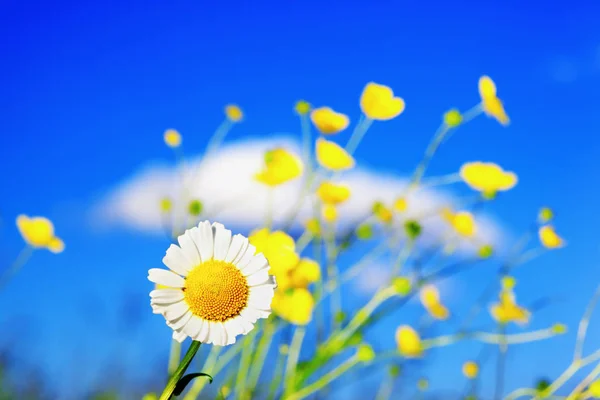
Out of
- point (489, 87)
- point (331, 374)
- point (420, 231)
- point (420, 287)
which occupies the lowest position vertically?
point (331, 374)

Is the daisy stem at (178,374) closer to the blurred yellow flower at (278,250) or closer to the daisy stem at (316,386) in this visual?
the blurred yellow flower at (278,250)

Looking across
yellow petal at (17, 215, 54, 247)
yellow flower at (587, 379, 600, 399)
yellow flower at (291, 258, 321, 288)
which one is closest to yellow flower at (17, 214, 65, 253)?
yellow petal at (17, 215, 54, 247)

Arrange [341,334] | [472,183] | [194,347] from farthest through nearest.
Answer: [472,183] → [341,334] → [194,347]

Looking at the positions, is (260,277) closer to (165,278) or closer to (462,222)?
(165,278)

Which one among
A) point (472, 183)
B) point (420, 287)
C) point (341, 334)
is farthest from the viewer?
point (472, 183)

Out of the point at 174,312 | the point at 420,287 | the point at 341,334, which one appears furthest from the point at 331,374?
the point at 174,312

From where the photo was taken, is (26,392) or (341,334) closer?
(341,334)

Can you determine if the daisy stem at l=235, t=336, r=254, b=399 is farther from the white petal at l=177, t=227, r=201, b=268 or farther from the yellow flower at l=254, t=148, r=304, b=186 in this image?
the white petal at l=177, t=227, r=201, b=268

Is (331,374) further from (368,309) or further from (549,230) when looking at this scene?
(549,230)
